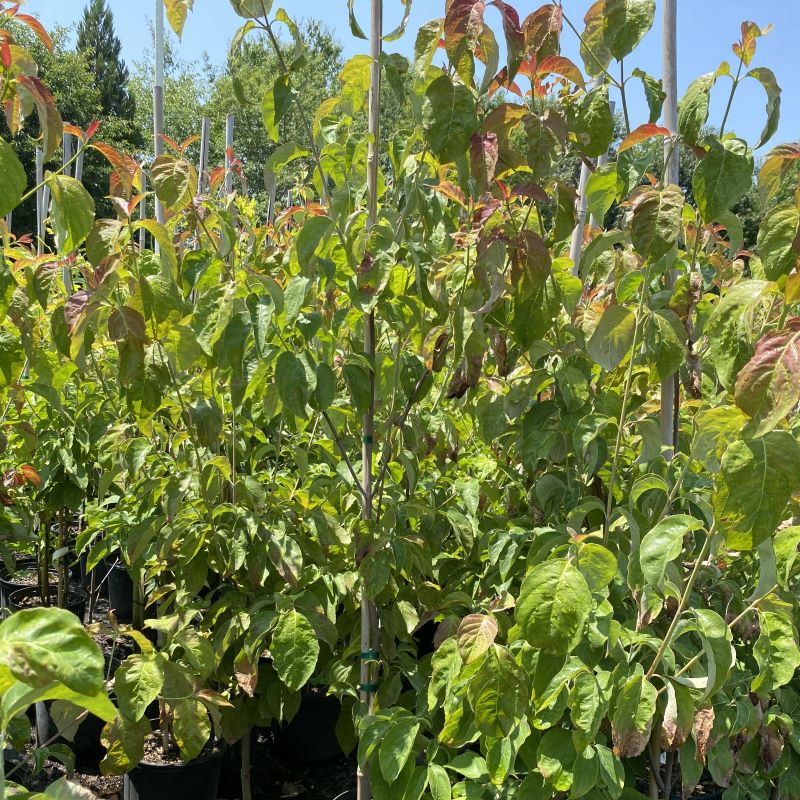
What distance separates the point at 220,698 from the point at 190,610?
0.26 meters

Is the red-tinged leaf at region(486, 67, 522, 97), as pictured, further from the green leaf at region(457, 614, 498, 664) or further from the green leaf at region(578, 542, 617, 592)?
the green leaf at region(457, 614, 498, 664)

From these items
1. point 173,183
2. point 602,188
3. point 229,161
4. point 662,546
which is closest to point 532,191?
point 602,188

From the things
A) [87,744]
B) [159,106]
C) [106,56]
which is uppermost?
[106,56]

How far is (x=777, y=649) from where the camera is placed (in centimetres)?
132

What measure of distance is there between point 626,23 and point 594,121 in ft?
0.51

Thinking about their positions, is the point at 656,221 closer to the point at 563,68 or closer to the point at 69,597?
the point at 563,68

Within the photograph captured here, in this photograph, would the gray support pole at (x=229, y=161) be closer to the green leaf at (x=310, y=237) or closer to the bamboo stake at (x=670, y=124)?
the green leaf at (x=310, y=237)

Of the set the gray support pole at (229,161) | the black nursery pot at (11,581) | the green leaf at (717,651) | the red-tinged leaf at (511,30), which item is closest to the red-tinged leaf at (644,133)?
the red-tinged leaf at (511,30)

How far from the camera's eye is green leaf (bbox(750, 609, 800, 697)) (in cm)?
131

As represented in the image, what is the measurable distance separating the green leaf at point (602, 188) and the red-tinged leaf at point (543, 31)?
0.27m

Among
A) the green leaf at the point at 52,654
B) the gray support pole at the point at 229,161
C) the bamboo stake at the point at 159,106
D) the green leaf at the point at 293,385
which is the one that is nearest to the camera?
the green leaf at the point at 52,654

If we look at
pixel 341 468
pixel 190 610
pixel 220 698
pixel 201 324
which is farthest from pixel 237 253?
pixel 220 698

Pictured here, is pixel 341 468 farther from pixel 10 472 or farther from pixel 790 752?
pixel 10 472

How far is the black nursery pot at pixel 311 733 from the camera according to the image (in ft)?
8.96
